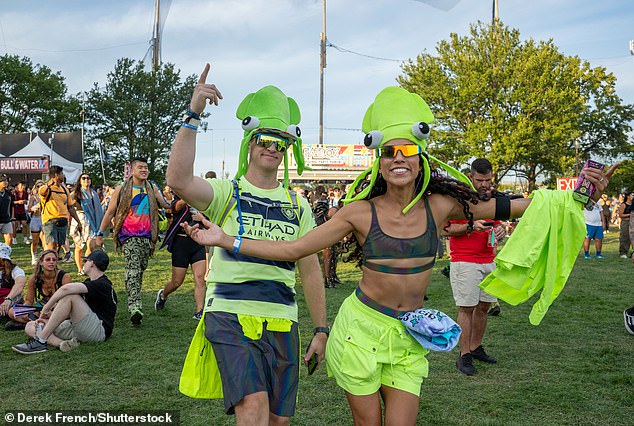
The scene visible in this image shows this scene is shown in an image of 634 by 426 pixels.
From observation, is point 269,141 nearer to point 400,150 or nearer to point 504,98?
point 400,150

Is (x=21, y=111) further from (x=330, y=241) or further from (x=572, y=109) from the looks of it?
(x=330, y=241)

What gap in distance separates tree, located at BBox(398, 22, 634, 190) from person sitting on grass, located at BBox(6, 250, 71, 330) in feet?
103

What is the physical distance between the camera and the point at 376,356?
293 cm

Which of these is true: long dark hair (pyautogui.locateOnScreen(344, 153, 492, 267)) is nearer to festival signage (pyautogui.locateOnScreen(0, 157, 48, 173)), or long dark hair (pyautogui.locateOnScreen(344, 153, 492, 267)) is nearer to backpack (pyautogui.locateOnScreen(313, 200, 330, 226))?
backpack (pyautogui.locateOnScreen(313, 200, 330, 226))

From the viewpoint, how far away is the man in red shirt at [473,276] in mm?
5949

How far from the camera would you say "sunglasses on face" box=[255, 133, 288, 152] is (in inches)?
130

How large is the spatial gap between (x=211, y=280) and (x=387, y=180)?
1113 millimetres

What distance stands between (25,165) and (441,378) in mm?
25076

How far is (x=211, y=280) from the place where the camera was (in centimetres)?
309

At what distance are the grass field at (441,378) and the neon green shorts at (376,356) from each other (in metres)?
1.75

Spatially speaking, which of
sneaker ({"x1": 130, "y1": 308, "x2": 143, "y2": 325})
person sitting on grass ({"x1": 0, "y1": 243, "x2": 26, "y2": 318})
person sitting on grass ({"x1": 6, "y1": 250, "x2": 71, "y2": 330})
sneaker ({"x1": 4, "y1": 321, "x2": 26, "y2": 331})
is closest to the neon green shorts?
sneaker ({"x1": 130, "y1": 308, "x2": 143, "y2": 325})

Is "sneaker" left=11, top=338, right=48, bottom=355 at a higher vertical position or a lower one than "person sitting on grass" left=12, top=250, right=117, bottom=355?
lower

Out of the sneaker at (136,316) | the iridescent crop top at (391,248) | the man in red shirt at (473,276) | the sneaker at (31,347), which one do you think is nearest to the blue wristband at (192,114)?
the iridescent crop top at (391,248)

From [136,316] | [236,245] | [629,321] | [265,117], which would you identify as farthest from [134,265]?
[629,321]
